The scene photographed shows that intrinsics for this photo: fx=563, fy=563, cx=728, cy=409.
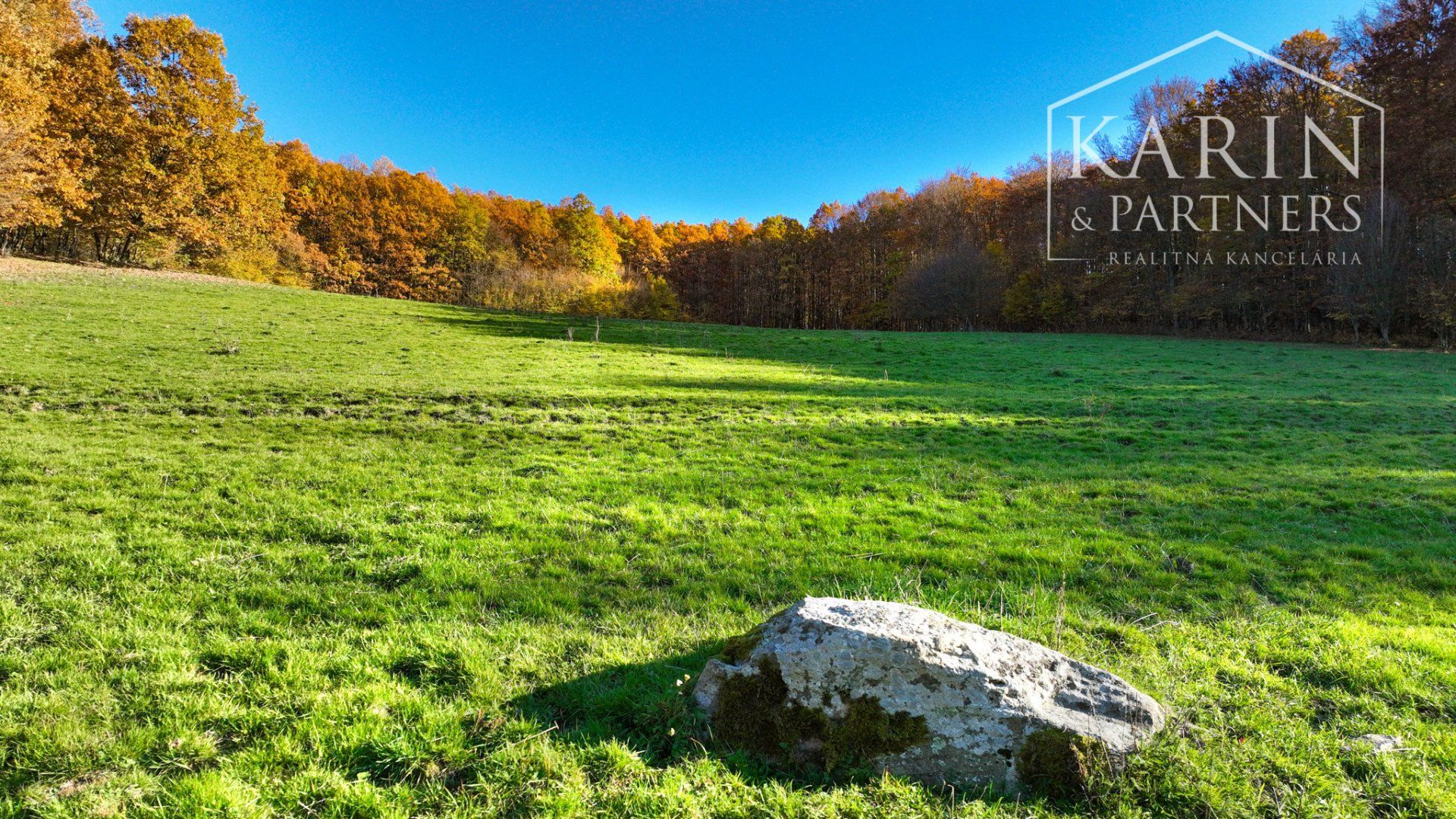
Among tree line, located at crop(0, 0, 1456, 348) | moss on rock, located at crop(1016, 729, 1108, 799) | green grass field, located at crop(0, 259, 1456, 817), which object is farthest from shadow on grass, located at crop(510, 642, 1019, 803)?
tree line, located at crop(0, 0, 1456, 348)

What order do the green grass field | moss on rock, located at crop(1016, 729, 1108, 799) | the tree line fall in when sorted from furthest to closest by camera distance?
the tree line, the green grass field, moss on rock, located at crop(1016, 729, 1108, 799)

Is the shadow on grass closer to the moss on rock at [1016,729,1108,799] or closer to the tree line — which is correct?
the moss on rock at [1016,729,1108,799]

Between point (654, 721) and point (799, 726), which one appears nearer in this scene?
point (799, 726)

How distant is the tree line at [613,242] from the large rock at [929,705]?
4574 centimetres

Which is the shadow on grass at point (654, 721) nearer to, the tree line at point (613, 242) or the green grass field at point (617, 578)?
the green grass field at point (617, 578)

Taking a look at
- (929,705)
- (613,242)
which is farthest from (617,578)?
(613,242)

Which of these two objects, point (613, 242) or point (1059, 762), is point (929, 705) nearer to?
point (1059, 762)

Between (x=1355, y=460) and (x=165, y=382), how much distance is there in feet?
94.3

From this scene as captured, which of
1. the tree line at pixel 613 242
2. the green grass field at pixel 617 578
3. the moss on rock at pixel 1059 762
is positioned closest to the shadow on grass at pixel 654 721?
the green grass field at pixel 617 578

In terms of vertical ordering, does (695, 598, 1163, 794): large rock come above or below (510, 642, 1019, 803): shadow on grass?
above

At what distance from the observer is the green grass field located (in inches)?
125

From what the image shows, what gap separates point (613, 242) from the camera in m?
77.8

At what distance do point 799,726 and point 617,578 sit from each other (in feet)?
11.1

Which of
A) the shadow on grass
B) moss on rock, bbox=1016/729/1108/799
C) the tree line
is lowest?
the shadow on grass
